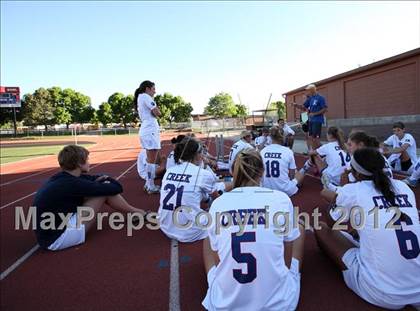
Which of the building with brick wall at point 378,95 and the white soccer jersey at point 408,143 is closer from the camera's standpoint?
the white soccer jersey at point 408,143

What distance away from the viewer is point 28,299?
333cm

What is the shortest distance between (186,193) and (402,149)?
5.39m

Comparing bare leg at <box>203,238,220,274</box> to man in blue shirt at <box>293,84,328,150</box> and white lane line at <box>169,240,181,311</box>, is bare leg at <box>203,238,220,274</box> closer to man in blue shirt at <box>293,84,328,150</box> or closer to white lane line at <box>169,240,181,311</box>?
white lane line at <box>169,240,181,311</box>

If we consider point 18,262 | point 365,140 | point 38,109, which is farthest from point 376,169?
point 38,109

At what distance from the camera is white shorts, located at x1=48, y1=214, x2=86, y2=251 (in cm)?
437

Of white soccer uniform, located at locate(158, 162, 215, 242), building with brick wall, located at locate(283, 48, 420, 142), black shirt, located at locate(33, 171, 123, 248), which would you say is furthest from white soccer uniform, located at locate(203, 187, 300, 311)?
building with brick wall, located at locate(283, 48, 420, 142)

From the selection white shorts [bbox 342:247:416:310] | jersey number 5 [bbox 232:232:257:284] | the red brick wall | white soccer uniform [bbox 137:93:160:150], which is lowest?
white shorts [bbox 342:247:416:310]

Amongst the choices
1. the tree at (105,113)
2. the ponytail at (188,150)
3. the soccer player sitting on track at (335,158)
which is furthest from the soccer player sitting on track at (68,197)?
the tree at (105,113)

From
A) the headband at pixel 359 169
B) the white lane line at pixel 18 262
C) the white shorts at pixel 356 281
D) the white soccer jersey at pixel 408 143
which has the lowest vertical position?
the white lane line at pixel 18 262

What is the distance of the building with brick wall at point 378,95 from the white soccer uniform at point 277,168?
1034 centimetres

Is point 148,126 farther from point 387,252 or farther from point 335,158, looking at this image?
point 387,252

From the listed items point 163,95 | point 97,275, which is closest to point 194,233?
point 97,275

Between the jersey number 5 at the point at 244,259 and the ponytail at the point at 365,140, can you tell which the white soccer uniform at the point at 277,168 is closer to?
the ponytail at the point at 365,140

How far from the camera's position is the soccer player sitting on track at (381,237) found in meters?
2.55
